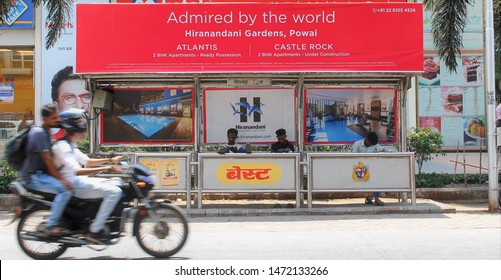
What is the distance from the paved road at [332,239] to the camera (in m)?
6.70

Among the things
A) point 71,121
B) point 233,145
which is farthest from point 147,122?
point 71,121

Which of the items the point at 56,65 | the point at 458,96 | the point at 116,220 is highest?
the point at 56,65

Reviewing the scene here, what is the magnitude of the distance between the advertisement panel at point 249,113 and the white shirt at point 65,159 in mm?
6648

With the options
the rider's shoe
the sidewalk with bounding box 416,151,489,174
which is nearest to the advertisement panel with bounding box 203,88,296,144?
the sidewalk with bounding box 416,151,489,174

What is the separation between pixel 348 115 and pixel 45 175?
8357 millimetres

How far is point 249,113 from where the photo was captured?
12.8 metres

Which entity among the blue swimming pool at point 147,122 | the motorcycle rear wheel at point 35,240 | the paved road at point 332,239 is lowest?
the paved road at point 332,239

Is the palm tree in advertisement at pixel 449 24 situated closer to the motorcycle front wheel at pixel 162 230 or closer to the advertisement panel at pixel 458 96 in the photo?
the advertisement panel at pixel 458 96

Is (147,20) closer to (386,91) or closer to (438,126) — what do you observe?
(386,91)

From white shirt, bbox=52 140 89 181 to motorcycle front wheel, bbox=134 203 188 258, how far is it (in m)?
0.88

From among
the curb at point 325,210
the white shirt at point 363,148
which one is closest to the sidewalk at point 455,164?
the white shirt at point 363,148

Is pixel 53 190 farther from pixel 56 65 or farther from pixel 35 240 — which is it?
pixel 56 65

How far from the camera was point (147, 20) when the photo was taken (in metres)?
11.3

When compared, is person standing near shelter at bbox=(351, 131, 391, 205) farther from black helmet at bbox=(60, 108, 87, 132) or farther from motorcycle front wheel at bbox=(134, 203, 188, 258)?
black helmet at bbox=(60, 108, 87, 132)
